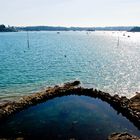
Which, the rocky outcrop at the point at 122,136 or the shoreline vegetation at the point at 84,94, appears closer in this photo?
the rocky outcrop at the point at 122,136

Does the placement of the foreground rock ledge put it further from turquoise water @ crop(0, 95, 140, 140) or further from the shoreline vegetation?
turquoise water @ crop(0, 95, 140, 140)

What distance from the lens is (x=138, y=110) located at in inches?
1761

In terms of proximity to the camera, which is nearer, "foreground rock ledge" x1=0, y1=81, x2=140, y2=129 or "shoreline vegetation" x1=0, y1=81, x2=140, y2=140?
"shoreline vegetation" x1=0, y1=81, x2=140, y2=140

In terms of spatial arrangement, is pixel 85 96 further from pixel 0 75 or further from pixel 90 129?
pixel 0 75

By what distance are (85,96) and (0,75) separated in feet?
106

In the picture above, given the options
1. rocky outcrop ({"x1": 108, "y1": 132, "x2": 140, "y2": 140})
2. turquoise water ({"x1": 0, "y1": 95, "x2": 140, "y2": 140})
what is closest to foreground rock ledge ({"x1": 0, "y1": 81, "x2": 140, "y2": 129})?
turquoise water ({"x1": 0, "y1": 95, "x2": 140, "y2": 140})

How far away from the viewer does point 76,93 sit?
57.3 m

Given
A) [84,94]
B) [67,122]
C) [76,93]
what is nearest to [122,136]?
[67,122]

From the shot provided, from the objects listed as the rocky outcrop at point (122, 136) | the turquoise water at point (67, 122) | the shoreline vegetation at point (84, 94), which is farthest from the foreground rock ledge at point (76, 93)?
the rocky outcrop at point (122, 136)

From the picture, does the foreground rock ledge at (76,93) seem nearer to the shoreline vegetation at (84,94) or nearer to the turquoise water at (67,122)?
the shoreline vegetation at (84,94)

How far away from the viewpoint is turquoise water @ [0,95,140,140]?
36562 millimetres

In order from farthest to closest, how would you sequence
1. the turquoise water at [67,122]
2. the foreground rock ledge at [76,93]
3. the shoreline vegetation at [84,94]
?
the foreground rock ledge at [76,93] → the shoreline vegetation at [84,94] → the turquoise water at [67,122]

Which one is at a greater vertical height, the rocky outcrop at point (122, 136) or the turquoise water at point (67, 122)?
the rocky outcrop at point (122, 136)

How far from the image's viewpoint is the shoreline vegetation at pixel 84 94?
140 ft
